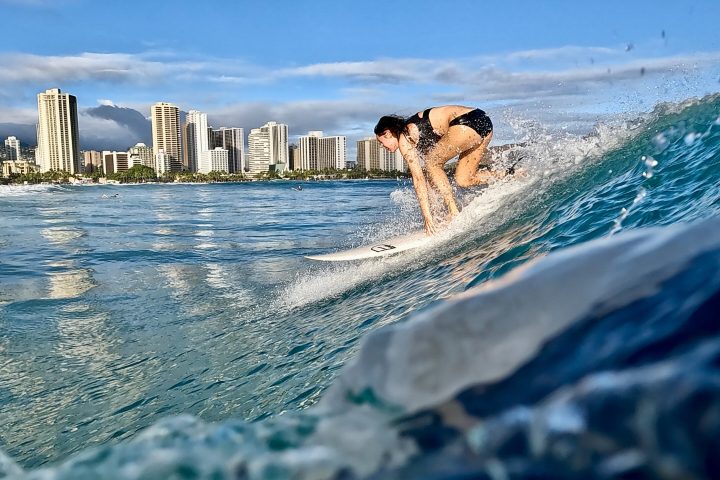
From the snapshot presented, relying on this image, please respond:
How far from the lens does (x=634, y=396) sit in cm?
84

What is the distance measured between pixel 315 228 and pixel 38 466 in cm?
1394

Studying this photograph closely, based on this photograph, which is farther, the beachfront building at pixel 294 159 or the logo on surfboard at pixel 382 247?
the beachfront building at pixel 294 159

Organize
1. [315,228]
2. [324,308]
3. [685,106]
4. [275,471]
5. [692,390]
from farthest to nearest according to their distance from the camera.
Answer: [315,228], [685,106], [324,308], [275,471], [692,390]

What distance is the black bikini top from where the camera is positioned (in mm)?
7805

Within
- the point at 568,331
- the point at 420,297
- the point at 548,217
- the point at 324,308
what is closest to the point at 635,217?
the point at 548,217

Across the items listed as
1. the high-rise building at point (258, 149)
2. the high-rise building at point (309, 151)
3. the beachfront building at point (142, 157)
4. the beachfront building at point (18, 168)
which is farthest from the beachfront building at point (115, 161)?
the high-rise building at point (309, 151)

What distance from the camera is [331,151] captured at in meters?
166

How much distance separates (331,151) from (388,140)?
160 m

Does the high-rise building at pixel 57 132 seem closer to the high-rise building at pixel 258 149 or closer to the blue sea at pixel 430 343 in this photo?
the high-rise building at pixel 258 149

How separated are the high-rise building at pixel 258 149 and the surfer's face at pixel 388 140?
6951 inches

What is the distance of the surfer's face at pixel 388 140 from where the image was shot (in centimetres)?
747

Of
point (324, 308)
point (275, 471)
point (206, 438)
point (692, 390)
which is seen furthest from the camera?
point (324, 308)

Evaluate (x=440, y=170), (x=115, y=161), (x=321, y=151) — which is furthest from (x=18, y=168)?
(x=440, y=170)

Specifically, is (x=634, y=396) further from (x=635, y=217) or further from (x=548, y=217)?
(x=548, y=217)
